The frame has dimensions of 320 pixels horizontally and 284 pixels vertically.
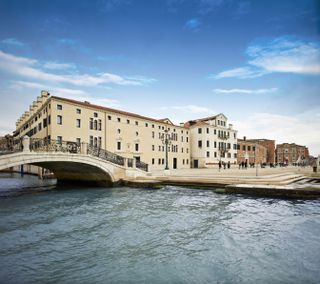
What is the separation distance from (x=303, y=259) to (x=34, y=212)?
38.3 feet

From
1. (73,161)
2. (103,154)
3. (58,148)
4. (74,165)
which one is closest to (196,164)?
(103,154)

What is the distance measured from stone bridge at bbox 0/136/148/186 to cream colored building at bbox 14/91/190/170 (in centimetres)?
655

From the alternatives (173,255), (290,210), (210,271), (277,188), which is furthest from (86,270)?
(277,188)

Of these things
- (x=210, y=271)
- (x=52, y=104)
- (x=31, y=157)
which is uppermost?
(x=52, y=104)

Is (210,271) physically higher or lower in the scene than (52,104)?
lower

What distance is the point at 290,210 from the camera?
11766 millimetres

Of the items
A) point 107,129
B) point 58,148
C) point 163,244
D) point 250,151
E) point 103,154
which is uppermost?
point 107,129

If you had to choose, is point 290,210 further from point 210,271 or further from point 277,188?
point 210,271

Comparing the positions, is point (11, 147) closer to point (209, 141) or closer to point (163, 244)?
point (163, 244)

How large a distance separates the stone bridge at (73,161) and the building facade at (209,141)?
2602 cm

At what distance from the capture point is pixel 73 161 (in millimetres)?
18828

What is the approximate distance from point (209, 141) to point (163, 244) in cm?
4506

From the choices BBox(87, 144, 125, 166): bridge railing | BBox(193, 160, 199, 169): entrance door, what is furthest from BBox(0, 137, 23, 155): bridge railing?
BBox(193, 160, 199, 169): entrance door

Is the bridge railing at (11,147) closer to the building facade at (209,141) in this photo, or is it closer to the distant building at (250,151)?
the building facade at (209,141)
